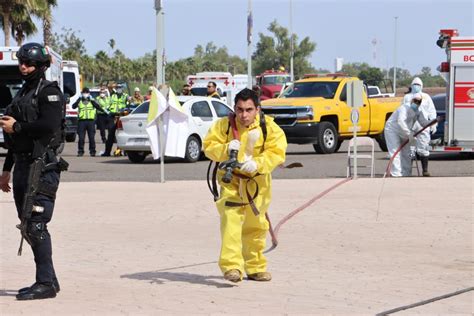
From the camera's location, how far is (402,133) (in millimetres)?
20188

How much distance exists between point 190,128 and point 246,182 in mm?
15404

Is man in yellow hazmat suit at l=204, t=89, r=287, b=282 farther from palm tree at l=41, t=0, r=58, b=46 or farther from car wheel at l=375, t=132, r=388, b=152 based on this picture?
palm tree at l=41, t=0, r=58, b=46

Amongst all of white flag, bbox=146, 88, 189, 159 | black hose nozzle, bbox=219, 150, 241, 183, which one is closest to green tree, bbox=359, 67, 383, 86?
white flag, bbox=146, 88, 189, 159

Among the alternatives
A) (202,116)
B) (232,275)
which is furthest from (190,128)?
(232,275)

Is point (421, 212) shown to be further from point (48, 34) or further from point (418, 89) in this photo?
point (48, 34)

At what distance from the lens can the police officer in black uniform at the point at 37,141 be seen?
8625 millimetres

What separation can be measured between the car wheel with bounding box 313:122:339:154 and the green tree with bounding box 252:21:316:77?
316ft

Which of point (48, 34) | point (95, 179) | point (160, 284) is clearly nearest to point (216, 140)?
point (160, 284)

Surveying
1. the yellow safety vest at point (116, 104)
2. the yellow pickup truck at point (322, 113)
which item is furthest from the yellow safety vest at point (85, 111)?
the yellow pickup truck at point (322, 113)

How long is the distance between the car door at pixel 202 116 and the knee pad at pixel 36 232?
1639 cm

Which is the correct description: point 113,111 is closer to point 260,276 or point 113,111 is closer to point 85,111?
point 85,111

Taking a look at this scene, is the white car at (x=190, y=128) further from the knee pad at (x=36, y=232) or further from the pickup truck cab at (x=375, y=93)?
the knee pad at (x=36, y=232)

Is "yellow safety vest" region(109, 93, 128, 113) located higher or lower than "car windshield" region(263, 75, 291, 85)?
higher

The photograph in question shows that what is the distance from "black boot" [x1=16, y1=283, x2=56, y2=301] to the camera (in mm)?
8758
